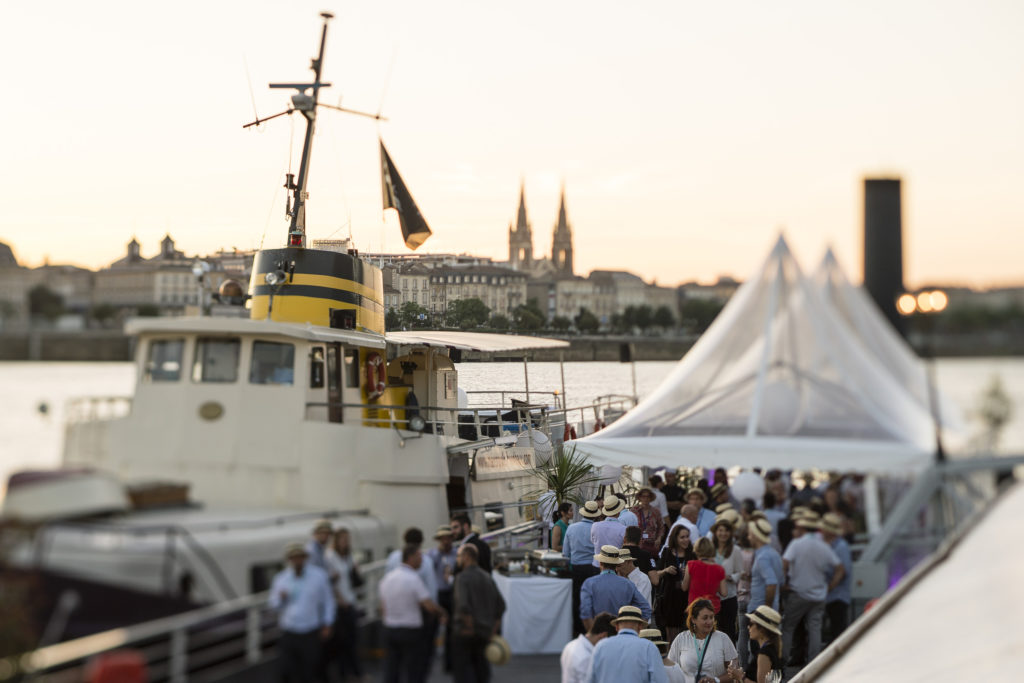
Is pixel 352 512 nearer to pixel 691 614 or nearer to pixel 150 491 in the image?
pixel 150 491

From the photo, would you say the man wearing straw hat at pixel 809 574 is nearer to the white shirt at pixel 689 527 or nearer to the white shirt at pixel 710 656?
the white shirt at pixel 689 527

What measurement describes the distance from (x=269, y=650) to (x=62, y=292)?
1.85 m

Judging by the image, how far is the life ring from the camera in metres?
7.34

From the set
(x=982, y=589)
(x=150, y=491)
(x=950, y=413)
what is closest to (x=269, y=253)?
(x=150, y=491)

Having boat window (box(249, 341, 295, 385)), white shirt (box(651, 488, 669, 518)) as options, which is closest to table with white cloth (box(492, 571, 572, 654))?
boat window (box(249, 341, 295, 385))

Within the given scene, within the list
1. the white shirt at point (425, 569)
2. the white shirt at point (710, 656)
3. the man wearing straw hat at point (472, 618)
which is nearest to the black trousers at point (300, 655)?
the white shirt at point (425, 569)

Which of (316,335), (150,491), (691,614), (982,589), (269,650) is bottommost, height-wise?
(982,589)

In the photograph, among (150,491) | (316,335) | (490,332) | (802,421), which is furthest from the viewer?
(490,332)

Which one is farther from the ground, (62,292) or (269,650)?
(62,292)

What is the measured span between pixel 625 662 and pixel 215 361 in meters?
4.21

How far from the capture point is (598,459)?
36.0 ft

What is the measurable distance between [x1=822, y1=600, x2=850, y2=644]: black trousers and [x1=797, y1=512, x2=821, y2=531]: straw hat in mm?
1449

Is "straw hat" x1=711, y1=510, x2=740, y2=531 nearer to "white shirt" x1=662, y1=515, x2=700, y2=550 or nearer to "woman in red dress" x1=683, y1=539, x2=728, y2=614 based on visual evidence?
"white shirt" x1=662, y1=515, x2=700, y2=550

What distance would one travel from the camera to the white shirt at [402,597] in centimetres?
512
